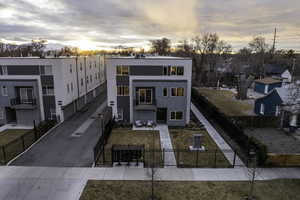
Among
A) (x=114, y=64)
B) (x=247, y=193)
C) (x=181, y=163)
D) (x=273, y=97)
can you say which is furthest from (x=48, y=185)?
(x=273, y=97)

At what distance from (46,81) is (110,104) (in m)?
8.16

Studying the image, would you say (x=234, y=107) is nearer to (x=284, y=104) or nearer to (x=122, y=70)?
(x=284, y=104)

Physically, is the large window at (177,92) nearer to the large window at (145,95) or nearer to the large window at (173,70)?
the large window at (173,70)

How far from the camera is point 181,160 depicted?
15164 mm

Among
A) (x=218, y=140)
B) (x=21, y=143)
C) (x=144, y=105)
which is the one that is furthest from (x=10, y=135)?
(x=218, y=140)

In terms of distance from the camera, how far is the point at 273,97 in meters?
23.3

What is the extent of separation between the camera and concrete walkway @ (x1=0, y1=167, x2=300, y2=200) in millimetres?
11281

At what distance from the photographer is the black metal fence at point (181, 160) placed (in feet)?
47.2

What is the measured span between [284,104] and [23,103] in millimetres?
30027

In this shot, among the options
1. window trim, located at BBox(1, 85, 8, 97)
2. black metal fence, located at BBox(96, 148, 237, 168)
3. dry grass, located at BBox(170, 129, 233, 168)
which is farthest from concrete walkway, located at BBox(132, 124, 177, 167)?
window trim, located at BBox(1, 85, 8, 97)

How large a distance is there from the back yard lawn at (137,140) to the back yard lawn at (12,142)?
24.2ft

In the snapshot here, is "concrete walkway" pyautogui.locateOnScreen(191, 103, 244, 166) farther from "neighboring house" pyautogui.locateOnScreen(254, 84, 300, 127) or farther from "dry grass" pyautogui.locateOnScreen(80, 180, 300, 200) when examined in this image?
"neighboring house" pyautogui.locateOnScreen(254, 84, 300, 127)

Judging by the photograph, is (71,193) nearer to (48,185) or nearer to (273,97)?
Answer: (48,185)

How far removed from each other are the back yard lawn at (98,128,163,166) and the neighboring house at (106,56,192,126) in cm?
263
